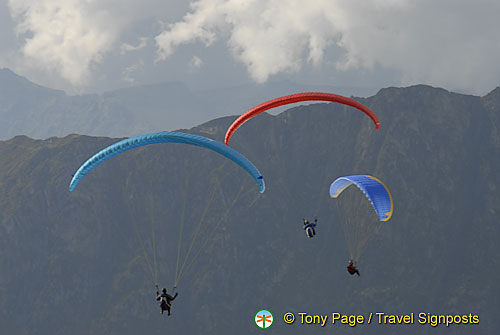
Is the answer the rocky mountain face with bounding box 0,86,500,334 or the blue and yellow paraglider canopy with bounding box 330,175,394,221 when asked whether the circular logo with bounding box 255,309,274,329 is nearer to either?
the rocky mountain face with bounding box 0,86,500,334

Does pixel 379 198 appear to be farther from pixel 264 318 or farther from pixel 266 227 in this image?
pixel 266 227

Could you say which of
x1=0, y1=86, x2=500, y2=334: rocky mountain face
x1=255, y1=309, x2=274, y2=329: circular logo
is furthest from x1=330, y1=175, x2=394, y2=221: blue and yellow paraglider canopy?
x1=0, y1=86, x2=500, y2=334: rocky mountain face

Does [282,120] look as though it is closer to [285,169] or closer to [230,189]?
[285,169]

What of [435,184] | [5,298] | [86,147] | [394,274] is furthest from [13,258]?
[435,184]

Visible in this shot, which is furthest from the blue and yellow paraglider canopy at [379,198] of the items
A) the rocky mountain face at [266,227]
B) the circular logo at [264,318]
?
the rocky mountain face at [266,227]

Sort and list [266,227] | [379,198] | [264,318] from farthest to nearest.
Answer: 1. [266,227]
2. [264,318]
3. [379,198]

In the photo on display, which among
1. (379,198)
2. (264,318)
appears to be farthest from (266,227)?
(379,198)
